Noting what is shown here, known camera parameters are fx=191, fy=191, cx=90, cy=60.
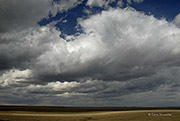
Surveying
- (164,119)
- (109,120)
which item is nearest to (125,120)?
(109,120)

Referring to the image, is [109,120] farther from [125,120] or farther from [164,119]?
[164,119]

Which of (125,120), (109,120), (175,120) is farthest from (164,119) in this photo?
(109,120)

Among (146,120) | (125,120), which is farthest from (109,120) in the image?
(146,120)

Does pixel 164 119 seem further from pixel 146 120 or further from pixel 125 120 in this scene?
pixel 125 120

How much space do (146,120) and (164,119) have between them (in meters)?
6.57

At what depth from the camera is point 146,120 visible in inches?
2608

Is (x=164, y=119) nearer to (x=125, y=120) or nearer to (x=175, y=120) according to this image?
(x=175, y=120)

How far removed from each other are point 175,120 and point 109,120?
22.7 metres

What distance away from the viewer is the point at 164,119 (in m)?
67.0

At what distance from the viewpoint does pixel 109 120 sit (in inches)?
2771

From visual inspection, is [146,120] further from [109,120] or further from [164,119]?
[109,120]

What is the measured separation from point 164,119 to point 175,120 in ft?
11.6

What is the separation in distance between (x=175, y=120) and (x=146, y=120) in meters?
9.70

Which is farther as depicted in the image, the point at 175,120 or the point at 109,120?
the point at 109,120
